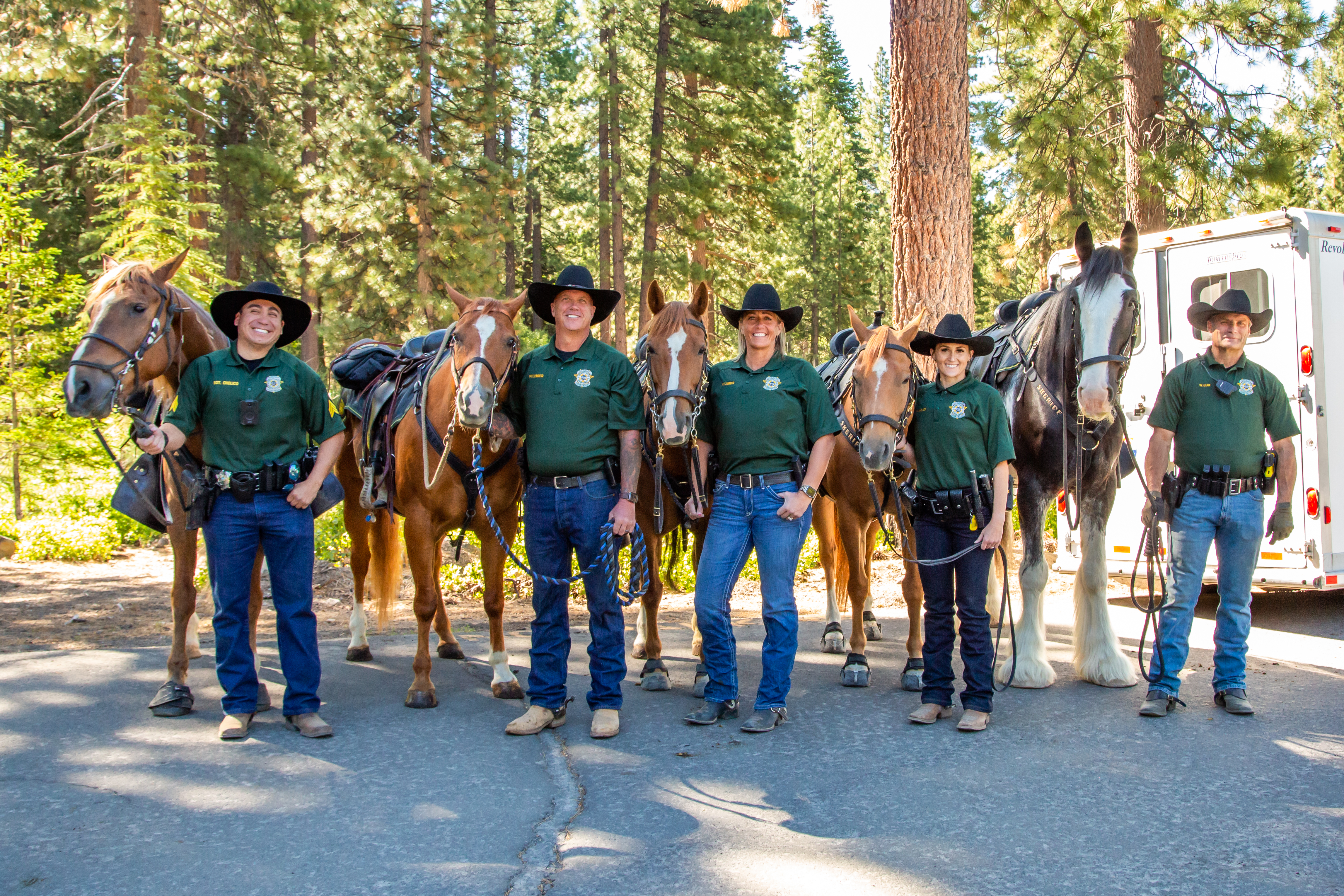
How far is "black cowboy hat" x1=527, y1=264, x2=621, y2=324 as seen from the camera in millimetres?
5152

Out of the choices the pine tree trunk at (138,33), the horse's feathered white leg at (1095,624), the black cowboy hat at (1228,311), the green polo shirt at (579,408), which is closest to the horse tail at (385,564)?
the green polo shirt at (579,408)

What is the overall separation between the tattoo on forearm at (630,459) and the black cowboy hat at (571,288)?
2.15 feet

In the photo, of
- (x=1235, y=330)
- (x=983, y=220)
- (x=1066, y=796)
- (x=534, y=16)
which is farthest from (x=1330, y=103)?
(x=983, y=220)

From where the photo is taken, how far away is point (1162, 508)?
557 centimetres

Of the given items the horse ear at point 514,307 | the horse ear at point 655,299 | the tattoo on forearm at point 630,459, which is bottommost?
the tattoo on forearm at point 630,459

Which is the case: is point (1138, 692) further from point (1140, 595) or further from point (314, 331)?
point (314, 331)

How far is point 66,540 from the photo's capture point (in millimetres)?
10914

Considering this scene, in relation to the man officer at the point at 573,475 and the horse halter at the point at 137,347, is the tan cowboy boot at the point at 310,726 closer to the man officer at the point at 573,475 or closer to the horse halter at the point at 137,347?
the man officer at the point at 573,475

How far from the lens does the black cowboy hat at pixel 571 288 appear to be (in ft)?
16.9

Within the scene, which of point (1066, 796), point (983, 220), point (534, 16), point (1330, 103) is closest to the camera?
point (1066, 796)

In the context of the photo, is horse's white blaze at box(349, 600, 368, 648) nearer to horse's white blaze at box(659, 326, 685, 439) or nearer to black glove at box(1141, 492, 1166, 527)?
horse's white blaze at box(659, 326, 685, 439)

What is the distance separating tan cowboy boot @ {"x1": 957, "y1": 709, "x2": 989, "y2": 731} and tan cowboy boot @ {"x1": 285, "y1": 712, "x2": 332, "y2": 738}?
3288 millimetres

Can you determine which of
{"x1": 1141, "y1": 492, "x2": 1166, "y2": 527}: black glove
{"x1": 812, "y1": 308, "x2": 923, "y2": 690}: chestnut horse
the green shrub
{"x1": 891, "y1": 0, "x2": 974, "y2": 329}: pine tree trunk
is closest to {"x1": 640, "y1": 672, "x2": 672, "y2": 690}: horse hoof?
{"x1": 812, "y1": 308, "x2": 923, "y2": 690}: chestnut horse

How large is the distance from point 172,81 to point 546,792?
2318cm
